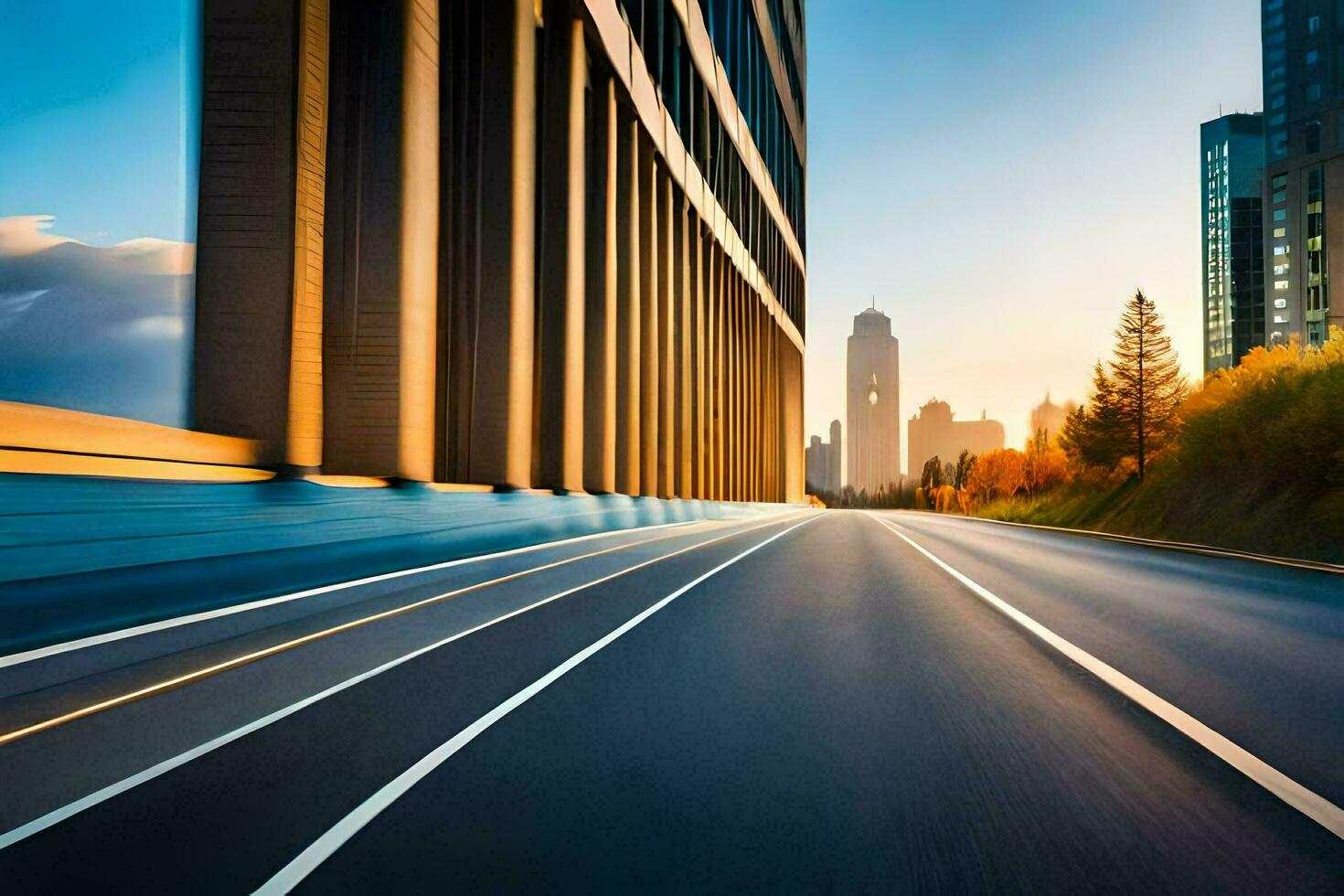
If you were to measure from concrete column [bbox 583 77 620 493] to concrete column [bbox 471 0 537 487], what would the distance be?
6670mm

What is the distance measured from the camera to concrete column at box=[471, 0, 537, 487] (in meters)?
18.3

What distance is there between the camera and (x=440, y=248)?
1850 centimetres

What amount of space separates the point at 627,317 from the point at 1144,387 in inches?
1388

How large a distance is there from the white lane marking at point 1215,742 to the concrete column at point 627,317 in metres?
21.2

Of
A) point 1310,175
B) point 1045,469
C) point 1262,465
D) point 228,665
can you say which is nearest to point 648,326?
point 1262,465

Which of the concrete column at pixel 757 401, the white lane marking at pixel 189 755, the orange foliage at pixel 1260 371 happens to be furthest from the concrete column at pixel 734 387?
the white lane marking at pixel 189 755

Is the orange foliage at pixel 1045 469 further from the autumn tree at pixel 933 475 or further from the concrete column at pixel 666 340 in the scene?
the autumn tree at pixel 933 475

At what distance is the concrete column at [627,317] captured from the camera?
29.4 meters

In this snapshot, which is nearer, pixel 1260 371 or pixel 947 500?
pixel 1260 371

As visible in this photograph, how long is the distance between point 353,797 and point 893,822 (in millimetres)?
2054

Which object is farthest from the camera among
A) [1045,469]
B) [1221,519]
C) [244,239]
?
[1045,469]

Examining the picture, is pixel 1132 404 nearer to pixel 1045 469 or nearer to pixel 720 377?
pixel 720 377

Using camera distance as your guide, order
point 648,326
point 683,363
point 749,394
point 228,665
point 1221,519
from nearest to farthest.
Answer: point 228,665 → point 1221,519 → point 648,326 → point 683,363 → point 749,394

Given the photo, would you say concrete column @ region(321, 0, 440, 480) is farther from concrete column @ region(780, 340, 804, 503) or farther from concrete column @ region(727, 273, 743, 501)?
concrete column @ region(780, 340, 804, 503)
